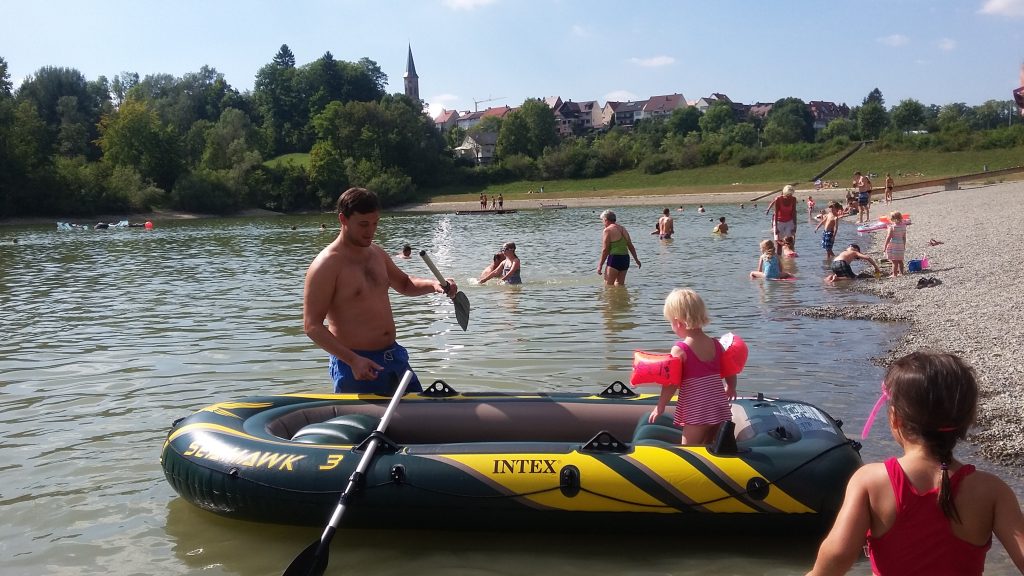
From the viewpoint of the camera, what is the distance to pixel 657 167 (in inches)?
2918

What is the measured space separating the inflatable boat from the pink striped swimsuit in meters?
0.16

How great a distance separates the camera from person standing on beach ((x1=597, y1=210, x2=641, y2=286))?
13312 millimetres

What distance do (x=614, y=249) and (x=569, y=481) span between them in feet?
30.8

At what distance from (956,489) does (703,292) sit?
11.3 m

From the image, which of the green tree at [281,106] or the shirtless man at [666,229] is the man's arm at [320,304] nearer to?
the shirtless man at [666,229]

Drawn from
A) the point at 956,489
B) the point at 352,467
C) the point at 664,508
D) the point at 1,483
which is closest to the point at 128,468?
the point at 1,483

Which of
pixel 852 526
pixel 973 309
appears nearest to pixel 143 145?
pixel 973 309

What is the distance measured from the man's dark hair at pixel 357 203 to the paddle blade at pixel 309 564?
1949 millimetres

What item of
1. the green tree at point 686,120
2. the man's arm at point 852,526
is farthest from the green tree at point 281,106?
the man's arm at point 852,526

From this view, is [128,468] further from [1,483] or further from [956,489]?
[956,489]

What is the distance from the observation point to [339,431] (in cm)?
494

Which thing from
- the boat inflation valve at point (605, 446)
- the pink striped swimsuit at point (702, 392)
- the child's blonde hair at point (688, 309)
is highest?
the child's blonde hair at point (688, 309)

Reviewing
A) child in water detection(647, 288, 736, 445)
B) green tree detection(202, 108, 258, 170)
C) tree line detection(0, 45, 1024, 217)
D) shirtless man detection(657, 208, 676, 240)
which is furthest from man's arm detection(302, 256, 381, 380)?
green tree detection(202, 108, 258, 170)

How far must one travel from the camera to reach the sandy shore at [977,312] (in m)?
5.68
